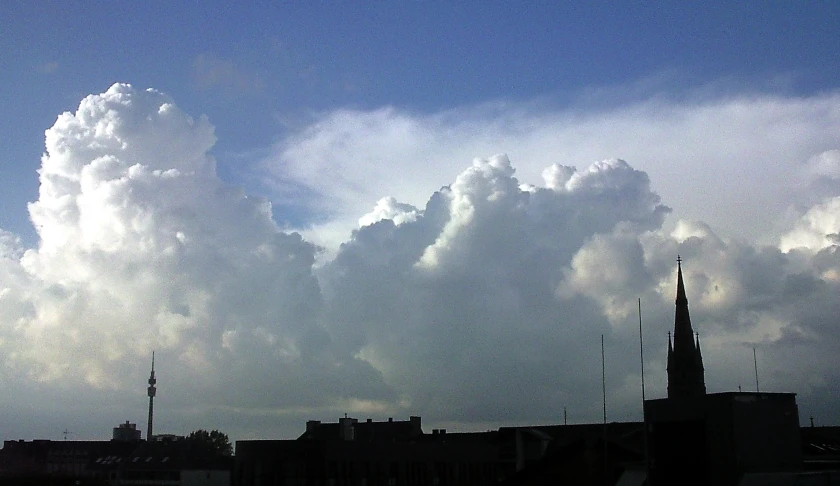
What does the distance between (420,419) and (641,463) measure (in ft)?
257

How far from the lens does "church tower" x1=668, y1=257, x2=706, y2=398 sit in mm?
131500

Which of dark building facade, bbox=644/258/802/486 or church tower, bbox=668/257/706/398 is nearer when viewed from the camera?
dark building facade, bbox=644/258/802/486

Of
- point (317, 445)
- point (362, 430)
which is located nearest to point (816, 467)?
point (317, 445)

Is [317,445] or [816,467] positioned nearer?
[816,467]

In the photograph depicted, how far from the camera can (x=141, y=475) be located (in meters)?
146

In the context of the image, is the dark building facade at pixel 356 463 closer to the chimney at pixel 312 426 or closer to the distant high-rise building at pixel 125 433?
the chimney at pixel 312 426

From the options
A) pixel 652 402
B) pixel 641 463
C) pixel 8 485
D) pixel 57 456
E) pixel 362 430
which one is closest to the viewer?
pixel 652 402

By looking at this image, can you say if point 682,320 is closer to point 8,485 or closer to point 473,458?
point 473,458

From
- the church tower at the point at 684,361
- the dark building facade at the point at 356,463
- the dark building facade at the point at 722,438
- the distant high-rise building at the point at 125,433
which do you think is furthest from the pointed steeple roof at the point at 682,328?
the distant high-rise building at the point at 125,433

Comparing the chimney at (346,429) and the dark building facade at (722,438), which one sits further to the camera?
the chimney at (346,429)

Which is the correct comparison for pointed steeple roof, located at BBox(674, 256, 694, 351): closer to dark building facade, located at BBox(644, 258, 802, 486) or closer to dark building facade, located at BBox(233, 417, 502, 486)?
dark building facade, located at BBox(233, 417, 502, 486)

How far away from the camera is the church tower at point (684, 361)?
5177 inches

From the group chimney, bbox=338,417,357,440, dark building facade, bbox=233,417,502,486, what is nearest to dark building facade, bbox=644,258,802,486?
dark building facade, bbox=233,417,502,486

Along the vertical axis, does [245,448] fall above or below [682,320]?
below
